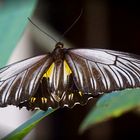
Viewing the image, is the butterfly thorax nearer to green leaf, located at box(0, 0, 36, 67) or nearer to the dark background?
green leaf, located at box(0, 0, 36, 67)

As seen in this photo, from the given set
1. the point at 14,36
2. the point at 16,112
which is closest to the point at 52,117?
the point at 16,112

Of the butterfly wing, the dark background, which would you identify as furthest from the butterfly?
the dark background

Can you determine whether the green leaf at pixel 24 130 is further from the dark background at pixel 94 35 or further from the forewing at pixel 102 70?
the dark background at pixel 94 35

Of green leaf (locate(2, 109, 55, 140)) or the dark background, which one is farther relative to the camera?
the dark background

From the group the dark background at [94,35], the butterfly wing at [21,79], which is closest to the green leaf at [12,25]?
the butterfly wing at [21,79]

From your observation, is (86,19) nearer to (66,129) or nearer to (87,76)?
(66,129)

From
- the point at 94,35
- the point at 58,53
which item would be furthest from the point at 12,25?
the point at 94,35
